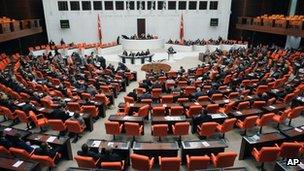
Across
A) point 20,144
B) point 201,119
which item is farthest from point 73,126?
point 201,119

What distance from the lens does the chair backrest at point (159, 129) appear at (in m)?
7.90

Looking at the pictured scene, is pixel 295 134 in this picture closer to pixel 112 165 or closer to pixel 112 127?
pixel 112 165

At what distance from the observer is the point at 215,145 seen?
677 cm

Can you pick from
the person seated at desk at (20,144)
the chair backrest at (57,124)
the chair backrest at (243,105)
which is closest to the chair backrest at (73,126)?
the chair backrest at (57,124)

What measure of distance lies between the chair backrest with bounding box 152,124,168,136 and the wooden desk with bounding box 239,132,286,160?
7.64ft

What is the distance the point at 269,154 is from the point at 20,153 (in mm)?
6265

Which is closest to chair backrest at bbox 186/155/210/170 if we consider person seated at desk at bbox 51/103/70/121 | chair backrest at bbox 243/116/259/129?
chair backrest at bbox 243/116/259/129

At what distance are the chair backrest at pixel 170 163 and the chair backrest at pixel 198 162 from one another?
313 mm

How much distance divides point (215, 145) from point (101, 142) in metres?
3.09

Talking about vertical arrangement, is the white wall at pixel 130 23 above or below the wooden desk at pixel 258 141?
above

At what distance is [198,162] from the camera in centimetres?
614

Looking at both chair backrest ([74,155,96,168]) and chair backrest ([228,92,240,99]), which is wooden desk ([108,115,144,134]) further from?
chair backrest ([228,92,240,99])

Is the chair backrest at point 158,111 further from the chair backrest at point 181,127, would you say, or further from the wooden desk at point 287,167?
the wooden desk at point 287,167

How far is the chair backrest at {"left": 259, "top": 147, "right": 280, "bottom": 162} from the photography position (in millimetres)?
6348
